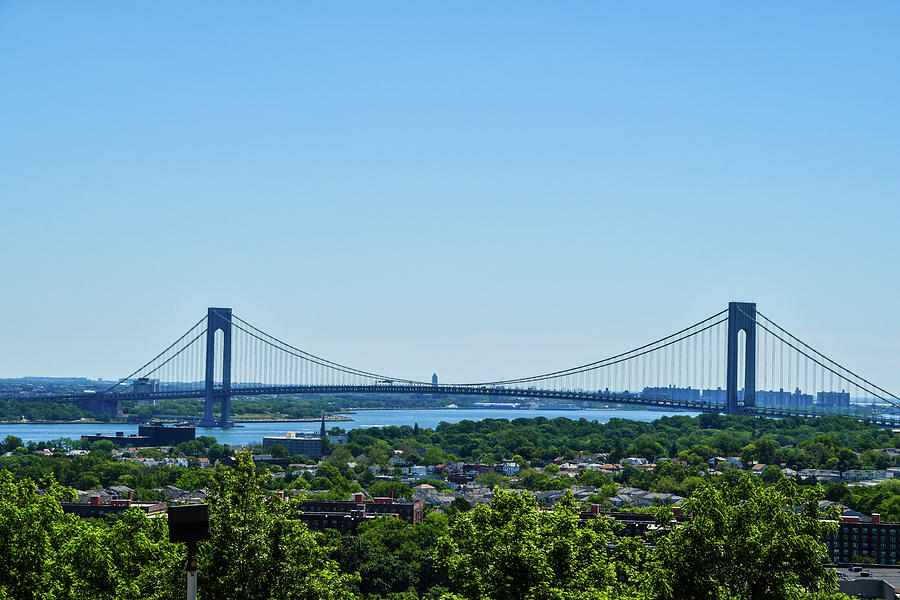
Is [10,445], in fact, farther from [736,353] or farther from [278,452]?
[736,353]

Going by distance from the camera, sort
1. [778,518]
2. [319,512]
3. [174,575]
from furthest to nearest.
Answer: [319,512] → [778,518] → [174,575]

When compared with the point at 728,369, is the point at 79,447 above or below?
below

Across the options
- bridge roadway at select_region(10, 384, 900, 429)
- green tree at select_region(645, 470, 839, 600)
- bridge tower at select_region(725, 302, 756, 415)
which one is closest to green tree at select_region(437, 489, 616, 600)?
green tree at select_region(645, 470, 839, 600)

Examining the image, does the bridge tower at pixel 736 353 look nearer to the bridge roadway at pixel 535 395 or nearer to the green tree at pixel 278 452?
the bridge roadway at pixel 535 395

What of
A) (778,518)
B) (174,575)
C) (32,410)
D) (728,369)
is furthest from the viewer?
(32,410)

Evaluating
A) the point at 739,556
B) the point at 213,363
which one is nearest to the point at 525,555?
the point at 739,556

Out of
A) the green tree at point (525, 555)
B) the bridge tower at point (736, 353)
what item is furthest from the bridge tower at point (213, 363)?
the green tree at point (525, 555)

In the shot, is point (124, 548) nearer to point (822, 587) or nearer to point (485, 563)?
point (485, 563)

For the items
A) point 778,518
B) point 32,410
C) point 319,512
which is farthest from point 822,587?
point 32,410
